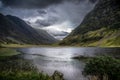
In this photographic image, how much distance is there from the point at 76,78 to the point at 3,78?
2549 cm

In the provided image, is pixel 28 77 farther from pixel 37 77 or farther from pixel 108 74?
pixel 108 74

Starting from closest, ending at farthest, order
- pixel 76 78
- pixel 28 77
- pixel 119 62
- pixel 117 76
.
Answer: pixel 28 77 < pixel 117 76 < pixel 119 62 < pixel 76 78

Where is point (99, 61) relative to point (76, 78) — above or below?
above

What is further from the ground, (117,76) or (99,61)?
(99,61)

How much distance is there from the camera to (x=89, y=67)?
47062mm

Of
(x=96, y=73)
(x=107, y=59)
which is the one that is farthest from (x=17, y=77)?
(x=107, y=59)

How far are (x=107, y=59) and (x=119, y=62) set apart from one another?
2746 millimetres

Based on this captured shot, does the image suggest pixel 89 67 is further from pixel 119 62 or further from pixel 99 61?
pixel 119 62

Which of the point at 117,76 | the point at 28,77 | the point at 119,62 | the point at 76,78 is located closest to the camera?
the point at 28,77

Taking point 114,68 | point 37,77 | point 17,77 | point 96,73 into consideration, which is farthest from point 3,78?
point 114,68

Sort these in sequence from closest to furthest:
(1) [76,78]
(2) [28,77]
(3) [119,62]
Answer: (2) [28,77]
(3) [119,62]
(1) [76,78]

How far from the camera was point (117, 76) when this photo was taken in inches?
1666

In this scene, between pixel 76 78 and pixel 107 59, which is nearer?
pixel 107 59

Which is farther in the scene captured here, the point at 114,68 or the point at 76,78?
the point at 76,78
